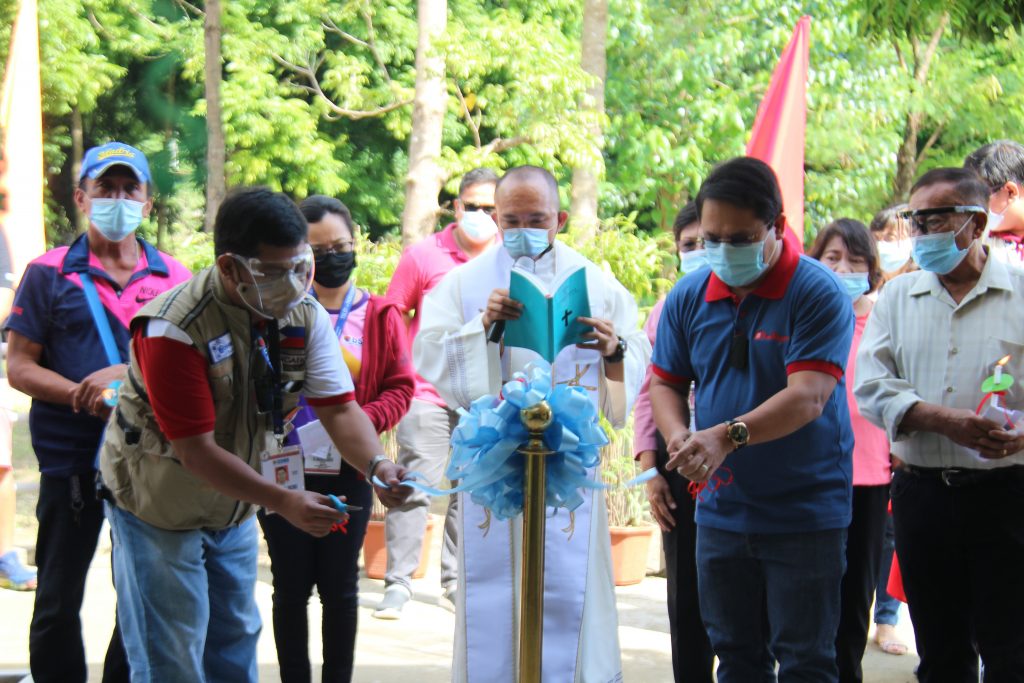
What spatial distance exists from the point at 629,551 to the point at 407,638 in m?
1.84

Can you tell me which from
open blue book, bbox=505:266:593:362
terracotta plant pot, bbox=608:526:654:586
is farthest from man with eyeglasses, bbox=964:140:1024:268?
terracotta plant pot, bbox=608:526:654:586

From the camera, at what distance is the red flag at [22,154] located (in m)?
11.6

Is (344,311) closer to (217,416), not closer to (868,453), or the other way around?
(217,416)

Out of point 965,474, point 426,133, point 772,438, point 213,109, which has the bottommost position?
point 965,474

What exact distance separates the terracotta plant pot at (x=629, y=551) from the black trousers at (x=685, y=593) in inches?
107

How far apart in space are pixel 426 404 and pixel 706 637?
8.19ft

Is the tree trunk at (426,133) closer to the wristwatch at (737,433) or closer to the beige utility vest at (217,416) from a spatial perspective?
the beige utility vest at (217,416)

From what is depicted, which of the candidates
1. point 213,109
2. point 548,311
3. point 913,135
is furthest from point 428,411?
point 913,135

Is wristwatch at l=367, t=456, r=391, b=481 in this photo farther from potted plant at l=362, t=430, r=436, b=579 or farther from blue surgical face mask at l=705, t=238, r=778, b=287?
potted plant at l=362, t=430, r=436, b=579

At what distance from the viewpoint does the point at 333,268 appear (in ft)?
15.6

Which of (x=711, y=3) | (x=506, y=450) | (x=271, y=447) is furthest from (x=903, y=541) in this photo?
(x=711, y=3)

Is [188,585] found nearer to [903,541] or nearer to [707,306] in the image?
[707,306]

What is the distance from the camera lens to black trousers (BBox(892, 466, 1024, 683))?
157 inches

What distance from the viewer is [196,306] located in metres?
3.39
